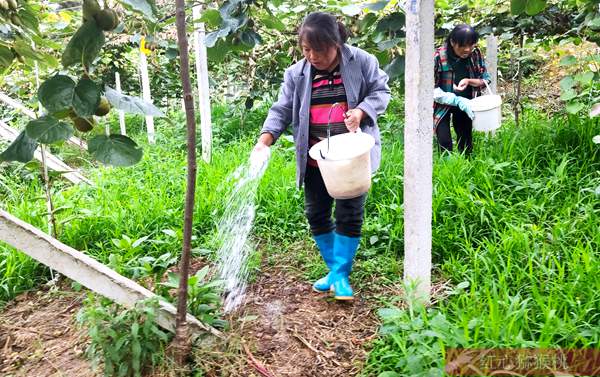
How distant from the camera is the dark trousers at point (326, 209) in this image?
7.12 feet

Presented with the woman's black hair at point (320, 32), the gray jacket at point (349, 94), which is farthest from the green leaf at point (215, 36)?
the gray jacket at point (349, 94)

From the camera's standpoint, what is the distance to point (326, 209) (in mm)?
2320

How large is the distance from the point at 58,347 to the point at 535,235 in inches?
83.8

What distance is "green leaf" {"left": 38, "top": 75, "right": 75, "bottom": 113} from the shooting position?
1.22m

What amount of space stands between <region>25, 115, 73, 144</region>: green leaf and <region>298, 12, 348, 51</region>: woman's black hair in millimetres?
981

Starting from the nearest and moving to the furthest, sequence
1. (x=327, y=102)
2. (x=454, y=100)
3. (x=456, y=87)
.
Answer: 1. (x=327, y=102)
2. (x=454, y=100)
3. (x=456, y=87)

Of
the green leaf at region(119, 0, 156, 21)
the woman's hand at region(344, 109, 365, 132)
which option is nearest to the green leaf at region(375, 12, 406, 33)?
the woman's hand at region(344, 109, 365, 132)

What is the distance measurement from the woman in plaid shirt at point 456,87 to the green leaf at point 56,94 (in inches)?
109

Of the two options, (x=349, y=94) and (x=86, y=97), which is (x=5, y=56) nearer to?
(x=86, y=97)

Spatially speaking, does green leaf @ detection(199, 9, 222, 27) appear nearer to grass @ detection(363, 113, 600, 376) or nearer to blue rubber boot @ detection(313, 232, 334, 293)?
blue rubber boot @ detection(313, 232, 334, 293)

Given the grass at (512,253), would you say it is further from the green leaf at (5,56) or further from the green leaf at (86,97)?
the green leaf at (5,56)

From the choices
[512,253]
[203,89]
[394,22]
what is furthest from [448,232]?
[203,89]

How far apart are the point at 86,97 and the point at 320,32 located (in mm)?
983

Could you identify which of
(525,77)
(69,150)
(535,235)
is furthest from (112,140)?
(525,77)
